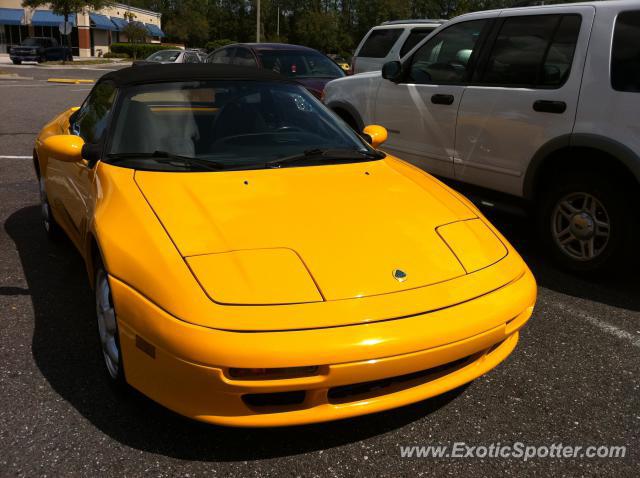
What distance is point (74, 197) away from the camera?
11.4 feet

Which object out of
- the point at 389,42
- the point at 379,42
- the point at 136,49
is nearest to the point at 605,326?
the point at 389,42

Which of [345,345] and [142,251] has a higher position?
[142,251]

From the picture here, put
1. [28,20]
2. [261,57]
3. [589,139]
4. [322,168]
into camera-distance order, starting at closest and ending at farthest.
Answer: [322,168], [589,139], [261,57], [28,20]

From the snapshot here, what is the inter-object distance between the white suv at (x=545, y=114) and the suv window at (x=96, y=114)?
2668mm

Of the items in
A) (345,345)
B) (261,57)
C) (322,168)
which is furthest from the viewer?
(261,57)

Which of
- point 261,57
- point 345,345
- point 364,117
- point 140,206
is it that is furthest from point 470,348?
point 261,57

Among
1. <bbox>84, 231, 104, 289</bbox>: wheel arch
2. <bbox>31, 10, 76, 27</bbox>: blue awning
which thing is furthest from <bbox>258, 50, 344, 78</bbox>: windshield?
<bbox>31, 10, 76, 27</bbox>: blue awning

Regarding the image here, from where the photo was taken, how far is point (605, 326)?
3.56 m

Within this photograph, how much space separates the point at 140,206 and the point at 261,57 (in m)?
7.24

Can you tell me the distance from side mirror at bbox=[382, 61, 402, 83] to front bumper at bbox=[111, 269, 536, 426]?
360 centimetres

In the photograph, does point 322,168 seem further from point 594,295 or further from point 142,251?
point 594,295

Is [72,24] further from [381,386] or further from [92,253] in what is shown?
[381,386]

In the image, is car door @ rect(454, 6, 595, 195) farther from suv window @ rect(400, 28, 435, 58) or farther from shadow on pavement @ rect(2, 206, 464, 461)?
suv window @ rect(400, 28, 435, 58)

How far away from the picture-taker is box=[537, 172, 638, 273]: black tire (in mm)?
3908
